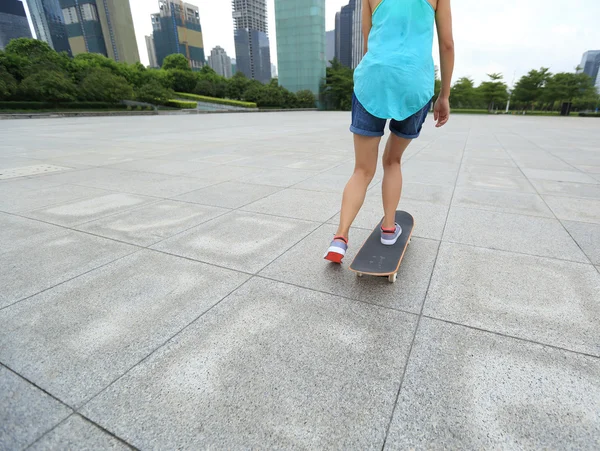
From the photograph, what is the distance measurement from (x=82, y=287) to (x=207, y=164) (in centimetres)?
533

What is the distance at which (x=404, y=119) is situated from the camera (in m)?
2.56

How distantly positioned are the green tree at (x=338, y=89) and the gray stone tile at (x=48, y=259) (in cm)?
6459

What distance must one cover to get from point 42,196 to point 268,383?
→ 5.12m

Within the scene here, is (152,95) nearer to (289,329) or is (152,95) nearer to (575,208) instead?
(575,208)

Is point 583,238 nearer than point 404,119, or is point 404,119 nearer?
point 404,119

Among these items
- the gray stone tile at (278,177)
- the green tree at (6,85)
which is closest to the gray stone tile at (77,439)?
the gray stone tile at (278,177)

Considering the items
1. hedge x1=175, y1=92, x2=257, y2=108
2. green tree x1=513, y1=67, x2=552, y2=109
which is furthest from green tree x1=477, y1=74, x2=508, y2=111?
hedge x1=175, y1=92, x2=257, y2=108

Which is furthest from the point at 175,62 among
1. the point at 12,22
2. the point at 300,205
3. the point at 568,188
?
the point at 12,22

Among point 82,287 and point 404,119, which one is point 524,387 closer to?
point 404,119

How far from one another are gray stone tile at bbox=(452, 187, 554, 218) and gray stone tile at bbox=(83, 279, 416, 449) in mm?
3099

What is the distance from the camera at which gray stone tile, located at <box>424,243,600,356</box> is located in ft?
6.73

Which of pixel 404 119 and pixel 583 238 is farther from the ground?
pixel 404 119

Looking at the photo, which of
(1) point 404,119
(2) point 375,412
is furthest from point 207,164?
(2) point 375,412

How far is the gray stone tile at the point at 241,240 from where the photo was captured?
9.91 feet
